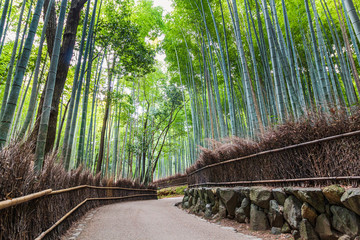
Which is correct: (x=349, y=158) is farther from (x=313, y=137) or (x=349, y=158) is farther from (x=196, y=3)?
(x=196, y=3)

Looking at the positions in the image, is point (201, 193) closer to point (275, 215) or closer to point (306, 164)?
point (275, 215)

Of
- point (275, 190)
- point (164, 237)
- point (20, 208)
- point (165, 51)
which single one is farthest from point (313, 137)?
point (165, 51)

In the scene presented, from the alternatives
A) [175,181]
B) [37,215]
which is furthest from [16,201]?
[175,181]

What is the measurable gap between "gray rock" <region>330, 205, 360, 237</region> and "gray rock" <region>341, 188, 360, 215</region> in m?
0.07

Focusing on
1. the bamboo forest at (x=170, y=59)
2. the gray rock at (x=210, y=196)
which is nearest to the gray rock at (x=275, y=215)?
the bamboo forest at (x=170, y=59)

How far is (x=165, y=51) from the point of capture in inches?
372

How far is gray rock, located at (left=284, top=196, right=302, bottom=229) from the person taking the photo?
2.12 m

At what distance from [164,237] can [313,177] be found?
1793 mm

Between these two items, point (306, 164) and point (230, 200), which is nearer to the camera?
point (306, 164)

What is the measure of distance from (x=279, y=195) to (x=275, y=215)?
0.24m

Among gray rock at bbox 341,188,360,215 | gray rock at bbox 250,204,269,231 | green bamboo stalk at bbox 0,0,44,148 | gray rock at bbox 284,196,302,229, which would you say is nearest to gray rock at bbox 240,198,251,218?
gray rock at bbox 250,204,269,231

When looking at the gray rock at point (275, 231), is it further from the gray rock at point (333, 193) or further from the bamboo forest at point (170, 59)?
the bamboo forest at point (170, 59)

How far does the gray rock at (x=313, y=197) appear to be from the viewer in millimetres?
1940

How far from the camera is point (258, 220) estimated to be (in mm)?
2652
